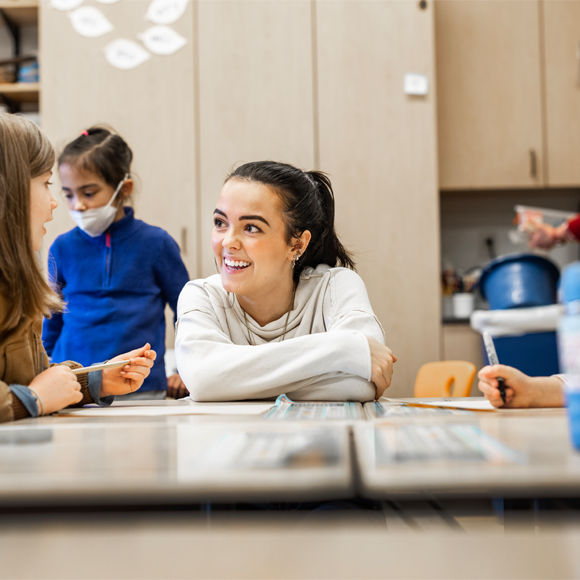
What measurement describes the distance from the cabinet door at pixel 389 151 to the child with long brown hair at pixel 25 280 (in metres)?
2.00

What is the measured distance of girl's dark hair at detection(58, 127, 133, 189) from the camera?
6.37 feet

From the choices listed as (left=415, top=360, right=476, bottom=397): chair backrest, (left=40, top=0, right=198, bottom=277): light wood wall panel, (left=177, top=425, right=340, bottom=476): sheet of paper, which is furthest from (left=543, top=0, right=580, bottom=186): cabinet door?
(left=177, top=425, right=340, bottom=476): sheet of paper

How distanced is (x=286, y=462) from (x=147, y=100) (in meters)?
2.79

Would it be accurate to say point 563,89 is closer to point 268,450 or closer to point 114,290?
point 114,290

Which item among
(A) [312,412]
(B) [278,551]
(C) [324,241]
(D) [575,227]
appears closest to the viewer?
(B) [278,551]

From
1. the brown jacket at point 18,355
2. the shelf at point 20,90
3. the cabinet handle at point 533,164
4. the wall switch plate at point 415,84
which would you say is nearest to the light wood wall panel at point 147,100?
the shelf at point 20,90

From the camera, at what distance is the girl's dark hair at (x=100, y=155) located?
1.94 metres

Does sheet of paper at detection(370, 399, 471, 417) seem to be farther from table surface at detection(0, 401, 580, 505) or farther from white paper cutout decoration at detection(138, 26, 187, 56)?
white paper cutout decoration at detection(138, 26, 187, 56)

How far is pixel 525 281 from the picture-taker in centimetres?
249

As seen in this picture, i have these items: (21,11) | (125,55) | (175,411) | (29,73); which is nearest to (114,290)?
(175,411)

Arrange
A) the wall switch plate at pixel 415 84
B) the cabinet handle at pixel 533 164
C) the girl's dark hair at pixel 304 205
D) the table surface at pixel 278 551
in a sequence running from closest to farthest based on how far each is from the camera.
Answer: the table surface at pixel 278 551, the girl's dark hair at pixel 304 205, the wall switch plate at pixel 415 84, the cabinet handle at pixel 533 164

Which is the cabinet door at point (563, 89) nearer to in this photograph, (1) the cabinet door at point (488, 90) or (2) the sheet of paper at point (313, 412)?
(1) the cabinet door at point (488, 90)

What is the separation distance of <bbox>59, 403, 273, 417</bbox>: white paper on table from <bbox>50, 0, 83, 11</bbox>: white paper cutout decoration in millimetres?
2581

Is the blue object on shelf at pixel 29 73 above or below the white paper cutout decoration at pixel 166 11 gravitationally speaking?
below
